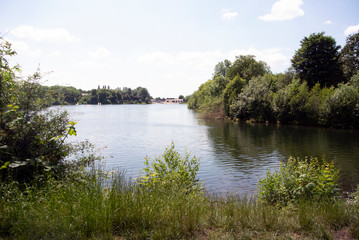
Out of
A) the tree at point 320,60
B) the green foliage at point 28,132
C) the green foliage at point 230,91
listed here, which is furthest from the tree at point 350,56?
the green foliage at point 28,132

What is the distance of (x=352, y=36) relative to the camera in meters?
55.1

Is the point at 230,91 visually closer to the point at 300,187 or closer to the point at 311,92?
the point at 311,92

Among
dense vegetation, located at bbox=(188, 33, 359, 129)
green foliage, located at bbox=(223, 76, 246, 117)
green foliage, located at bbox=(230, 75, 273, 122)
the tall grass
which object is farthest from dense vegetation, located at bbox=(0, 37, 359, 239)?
green foliage, located at bbox=(223, 76, 246, 117)

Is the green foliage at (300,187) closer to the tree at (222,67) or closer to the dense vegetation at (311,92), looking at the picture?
the dense vegetation at (311,92)

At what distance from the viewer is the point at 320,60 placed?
5159 cm

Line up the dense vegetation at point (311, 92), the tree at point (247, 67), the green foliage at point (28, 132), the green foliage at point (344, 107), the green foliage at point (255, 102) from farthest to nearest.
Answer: the tree at point (247, 67) → the green foliage at point (255, 102) → the dense vegetation at point (311, 92) → the green foliage at point (344, 107) → the green foliage at point (28, 132)

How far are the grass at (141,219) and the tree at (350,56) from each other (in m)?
59.0

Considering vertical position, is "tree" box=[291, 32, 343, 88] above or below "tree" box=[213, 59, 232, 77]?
below

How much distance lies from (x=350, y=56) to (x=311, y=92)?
54.0 feet

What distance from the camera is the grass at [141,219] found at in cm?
417

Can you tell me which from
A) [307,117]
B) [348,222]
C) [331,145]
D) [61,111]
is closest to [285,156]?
[331,145]

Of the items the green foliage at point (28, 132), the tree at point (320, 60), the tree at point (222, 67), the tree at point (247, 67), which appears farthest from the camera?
the tree at point (222, 67)

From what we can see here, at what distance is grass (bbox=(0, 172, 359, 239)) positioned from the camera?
417cm

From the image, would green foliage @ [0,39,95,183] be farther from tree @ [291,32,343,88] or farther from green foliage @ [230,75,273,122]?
tree @ [291,32,343,88]
